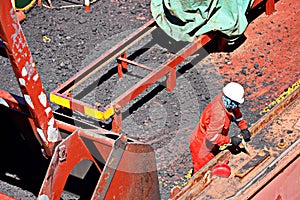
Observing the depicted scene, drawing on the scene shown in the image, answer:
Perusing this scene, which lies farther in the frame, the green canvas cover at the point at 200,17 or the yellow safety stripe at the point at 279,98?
the green canvas cover at the point at 200,17

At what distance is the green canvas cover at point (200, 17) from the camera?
9.34 m

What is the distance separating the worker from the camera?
7148mm

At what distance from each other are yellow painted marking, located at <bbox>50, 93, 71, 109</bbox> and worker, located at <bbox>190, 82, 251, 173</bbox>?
1.66 meters

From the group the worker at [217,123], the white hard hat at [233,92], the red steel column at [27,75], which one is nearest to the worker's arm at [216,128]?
the worker at [217,123]

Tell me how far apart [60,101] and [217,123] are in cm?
212

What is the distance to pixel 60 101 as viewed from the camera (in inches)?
334

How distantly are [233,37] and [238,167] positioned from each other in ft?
13.2

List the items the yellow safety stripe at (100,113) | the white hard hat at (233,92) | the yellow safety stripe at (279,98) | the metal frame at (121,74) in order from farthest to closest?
1. the yellow safety stripe at (279,98)
2. the metal frame at (121,74)
3. the yellow safety stripe at (100,113)
4. the white hard hat at (233,92)

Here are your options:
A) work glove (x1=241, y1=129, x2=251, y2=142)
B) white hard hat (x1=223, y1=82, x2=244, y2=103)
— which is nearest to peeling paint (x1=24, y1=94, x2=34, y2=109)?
work glove (x1=241, y1=129, x2=251, y2=142)

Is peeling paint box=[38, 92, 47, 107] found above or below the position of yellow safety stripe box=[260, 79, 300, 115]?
above

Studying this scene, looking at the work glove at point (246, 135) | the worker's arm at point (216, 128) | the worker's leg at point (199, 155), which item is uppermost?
the work glove at point (246, 135)

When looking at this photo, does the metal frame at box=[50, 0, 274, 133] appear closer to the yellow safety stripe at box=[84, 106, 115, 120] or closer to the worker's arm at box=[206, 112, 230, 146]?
the yellow safety stripe at box=[84, 106, 115, 120]

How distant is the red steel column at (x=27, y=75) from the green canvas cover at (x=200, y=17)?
11.5ft

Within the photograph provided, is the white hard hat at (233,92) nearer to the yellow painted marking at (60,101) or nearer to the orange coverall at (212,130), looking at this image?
the orange coverall at (212,130)
